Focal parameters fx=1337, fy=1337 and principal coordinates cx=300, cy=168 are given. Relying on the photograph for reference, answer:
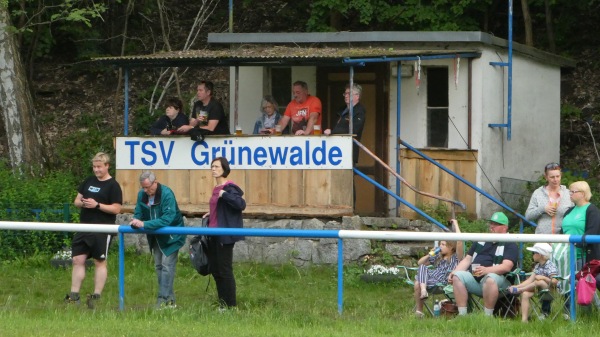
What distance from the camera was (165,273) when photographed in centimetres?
1352

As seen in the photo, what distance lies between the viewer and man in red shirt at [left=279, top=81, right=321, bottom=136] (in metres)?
18.5

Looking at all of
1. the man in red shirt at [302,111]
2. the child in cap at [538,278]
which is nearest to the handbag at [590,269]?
the child in cap at [538,278]

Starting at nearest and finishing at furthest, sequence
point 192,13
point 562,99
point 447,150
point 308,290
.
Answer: point 308,290 < point 447,150 < point 562,99 < point 192,13

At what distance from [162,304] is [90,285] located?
2.70 meters

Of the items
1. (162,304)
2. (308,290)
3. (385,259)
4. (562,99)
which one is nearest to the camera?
(162,304)

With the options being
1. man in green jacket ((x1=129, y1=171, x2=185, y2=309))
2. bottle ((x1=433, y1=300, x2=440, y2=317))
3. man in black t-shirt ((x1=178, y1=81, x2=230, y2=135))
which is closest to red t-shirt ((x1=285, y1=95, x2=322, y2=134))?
man in black t-shirt ((x1=178, y1=81, x2=230, y2=135))

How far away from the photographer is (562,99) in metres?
27.8

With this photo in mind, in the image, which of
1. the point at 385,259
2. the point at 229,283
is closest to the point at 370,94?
the point at 385,259

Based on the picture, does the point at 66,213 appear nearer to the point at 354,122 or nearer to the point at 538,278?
the point at 354,122

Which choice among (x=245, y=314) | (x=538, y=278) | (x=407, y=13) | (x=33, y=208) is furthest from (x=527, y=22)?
(x=245, y=314)

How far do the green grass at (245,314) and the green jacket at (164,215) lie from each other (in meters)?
0.57

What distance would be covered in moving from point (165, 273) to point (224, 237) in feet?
2.58

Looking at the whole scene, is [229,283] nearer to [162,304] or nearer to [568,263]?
[162,304]

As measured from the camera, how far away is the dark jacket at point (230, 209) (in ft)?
43.6
